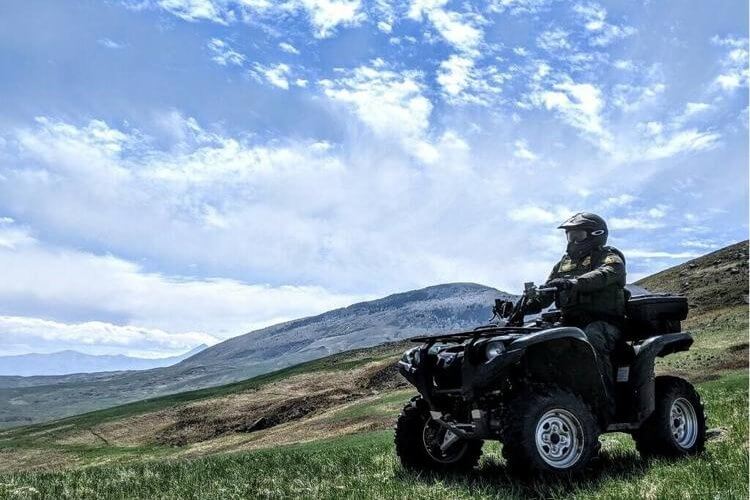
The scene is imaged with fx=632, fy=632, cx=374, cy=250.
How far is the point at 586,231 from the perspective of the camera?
9.69 meters

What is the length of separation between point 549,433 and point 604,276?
243cm

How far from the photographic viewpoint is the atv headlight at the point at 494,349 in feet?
25.8

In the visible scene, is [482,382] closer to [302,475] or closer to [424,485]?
[424,485]

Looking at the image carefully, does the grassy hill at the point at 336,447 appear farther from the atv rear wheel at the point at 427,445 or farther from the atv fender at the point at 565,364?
the atv fender at the point at 565,364

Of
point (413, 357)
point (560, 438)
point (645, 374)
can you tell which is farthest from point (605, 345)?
point (413, 357)

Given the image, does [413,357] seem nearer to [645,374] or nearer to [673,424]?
[645,374]

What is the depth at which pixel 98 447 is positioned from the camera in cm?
5075

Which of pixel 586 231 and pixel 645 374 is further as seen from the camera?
pixel 586 231

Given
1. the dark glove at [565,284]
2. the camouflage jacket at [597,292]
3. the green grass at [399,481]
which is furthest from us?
the camouflage jacket at [597,292]

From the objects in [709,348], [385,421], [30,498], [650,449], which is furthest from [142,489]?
[709,348]

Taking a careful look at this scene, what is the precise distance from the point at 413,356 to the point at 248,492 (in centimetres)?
297

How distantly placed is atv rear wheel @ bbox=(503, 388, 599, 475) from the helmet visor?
2620mm

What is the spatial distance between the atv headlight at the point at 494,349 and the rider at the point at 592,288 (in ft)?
4.86

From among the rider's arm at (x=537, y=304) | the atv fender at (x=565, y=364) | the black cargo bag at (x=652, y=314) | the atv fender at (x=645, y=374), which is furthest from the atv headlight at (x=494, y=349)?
the black cargo bag at (x=652, y=314)
